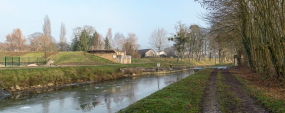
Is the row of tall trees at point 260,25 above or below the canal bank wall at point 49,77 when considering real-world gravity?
above

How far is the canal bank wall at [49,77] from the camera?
2046 cm

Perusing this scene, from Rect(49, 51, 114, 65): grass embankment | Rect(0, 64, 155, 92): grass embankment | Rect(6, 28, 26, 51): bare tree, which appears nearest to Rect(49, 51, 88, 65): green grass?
Rect(49, 51, 114, 65): grass embankment

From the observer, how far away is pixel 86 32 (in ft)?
269

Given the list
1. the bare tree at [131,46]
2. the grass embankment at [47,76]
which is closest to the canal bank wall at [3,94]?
the grass embankment at [47,76]

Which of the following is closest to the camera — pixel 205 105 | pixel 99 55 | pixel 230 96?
pixel 205 105

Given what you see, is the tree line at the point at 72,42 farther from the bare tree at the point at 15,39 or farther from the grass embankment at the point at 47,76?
the grass embankment at the point at 47,76

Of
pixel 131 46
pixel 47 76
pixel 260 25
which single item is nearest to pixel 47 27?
pixel 131 46

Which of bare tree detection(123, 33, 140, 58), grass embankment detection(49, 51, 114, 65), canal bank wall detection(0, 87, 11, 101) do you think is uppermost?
bare tree detection(123, 33, 140, 58)

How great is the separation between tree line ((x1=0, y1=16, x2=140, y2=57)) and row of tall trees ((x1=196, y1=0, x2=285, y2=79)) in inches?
2146

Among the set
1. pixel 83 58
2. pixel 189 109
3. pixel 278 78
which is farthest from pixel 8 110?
pixel 83 58

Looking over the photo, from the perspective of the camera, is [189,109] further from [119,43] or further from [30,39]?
[30,39]

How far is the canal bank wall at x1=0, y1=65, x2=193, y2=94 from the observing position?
67.1 feet

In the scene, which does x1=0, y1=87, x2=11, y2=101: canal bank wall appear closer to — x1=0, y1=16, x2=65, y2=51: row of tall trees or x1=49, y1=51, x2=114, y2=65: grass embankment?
x1=49, y1=51, x2=114, y2=65: grass embankment

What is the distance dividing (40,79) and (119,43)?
72496 mm
